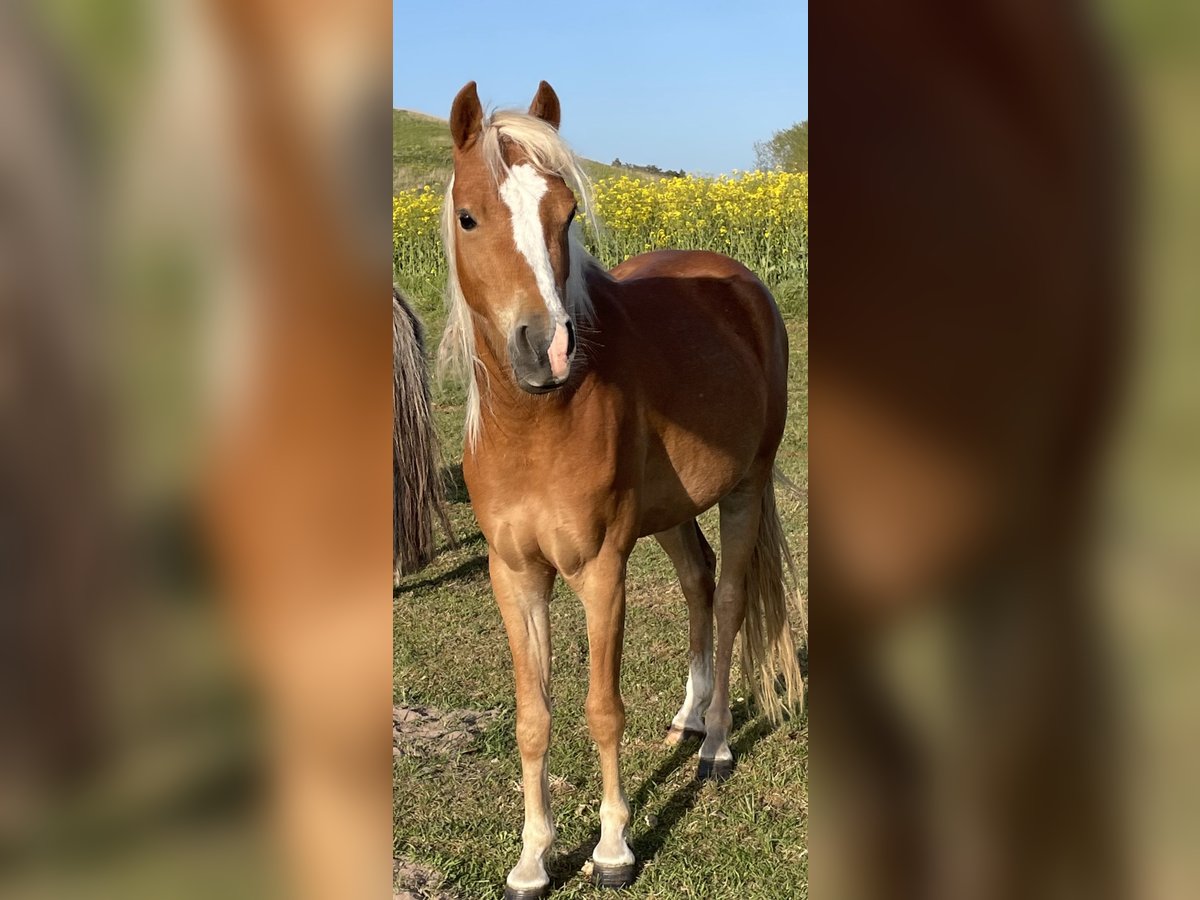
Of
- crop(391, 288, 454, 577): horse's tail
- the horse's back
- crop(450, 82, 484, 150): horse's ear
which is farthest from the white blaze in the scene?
crop(391, 288, 454, 577): horse's tail

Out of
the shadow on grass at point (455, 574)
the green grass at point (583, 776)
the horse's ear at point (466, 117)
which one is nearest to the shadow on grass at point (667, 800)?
the green grass at point (583, 776)

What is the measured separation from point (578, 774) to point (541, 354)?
2.09 m

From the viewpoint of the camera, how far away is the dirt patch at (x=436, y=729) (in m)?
3.98

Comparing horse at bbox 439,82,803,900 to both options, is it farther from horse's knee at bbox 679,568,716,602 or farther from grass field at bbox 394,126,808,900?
grass field at bbox 394,126,808,900

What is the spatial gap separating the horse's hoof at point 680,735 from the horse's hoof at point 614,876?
3.02 ft

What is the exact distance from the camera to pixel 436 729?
13.6 feet

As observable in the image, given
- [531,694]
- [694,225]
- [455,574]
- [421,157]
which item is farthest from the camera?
[421,157]

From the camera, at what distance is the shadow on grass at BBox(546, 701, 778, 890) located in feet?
10.7

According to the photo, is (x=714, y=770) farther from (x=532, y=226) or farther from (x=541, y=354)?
(x=532, y=226)
